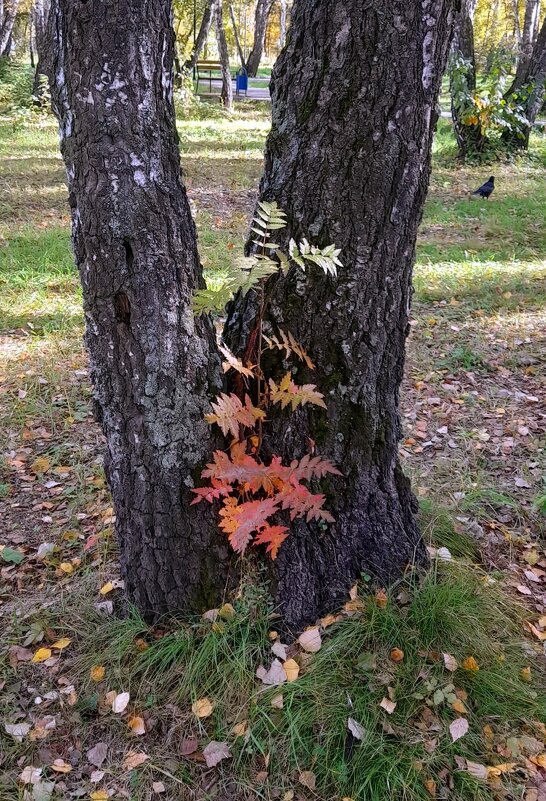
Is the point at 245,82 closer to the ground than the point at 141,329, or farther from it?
farther from it

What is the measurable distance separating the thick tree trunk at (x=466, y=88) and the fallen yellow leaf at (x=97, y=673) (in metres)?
11.9

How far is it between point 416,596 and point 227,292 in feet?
4.96

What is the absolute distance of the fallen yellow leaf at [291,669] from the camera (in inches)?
90.0

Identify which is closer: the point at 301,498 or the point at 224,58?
the point at 301,498

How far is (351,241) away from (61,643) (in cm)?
200

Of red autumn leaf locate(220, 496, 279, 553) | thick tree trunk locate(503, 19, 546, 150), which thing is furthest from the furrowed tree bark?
thick tree trunk locate(503, 19, 546, 150)

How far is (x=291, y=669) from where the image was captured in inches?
91.0

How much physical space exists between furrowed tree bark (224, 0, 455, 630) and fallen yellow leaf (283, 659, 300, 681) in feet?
0.57

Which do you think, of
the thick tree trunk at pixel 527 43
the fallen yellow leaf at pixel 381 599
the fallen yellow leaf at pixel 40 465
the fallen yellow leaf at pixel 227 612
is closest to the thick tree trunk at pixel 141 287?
the fallen yellow leaf at pixel 227 612

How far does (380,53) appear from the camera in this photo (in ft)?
6.36

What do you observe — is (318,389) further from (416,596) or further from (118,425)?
(416,596)

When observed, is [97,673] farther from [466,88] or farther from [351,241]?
[466,88]

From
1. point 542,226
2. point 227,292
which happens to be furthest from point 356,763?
point 542,226

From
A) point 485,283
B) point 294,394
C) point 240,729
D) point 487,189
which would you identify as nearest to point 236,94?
point 487,189
